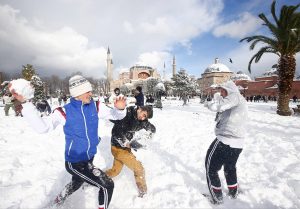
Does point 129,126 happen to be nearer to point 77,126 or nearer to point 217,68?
point 77,126

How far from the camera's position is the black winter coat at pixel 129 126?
3908mm

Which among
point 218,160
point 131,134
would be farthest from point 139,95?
point 218,160

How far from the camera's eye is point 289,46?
630 inches

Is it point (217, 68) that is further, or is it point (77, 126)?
point (217, 68)

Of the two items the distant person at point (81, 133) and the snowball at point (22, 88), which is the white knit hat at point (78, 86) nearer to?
the distant person at point (81, 133)

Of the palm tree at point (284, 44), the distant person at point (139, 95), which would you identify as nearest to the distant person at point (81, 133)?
the distant person at point (139, 95)

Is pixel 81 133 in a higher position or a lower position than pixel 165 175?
higher

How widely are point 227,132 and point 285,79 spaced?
603 inches

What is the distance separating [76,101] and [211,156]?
2.11 metres

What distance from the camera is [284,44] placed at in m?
16.0

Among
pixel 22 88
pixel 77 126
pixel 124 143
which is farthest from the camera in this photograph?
pixel 124 143

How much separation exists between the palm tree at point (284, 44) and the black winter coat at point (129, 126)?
14.7 meters

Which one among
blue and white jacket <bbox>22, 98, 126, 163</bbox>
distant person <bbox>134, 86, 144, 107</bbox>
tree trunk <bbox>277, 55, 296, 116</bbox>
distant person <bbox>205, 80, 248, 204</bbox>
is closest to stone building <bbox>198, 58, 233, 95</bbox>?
tree trunk <bbox>277, 55, 296, 116</bbox>

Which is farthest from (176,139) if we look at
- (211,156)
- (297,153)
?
(211,156)
